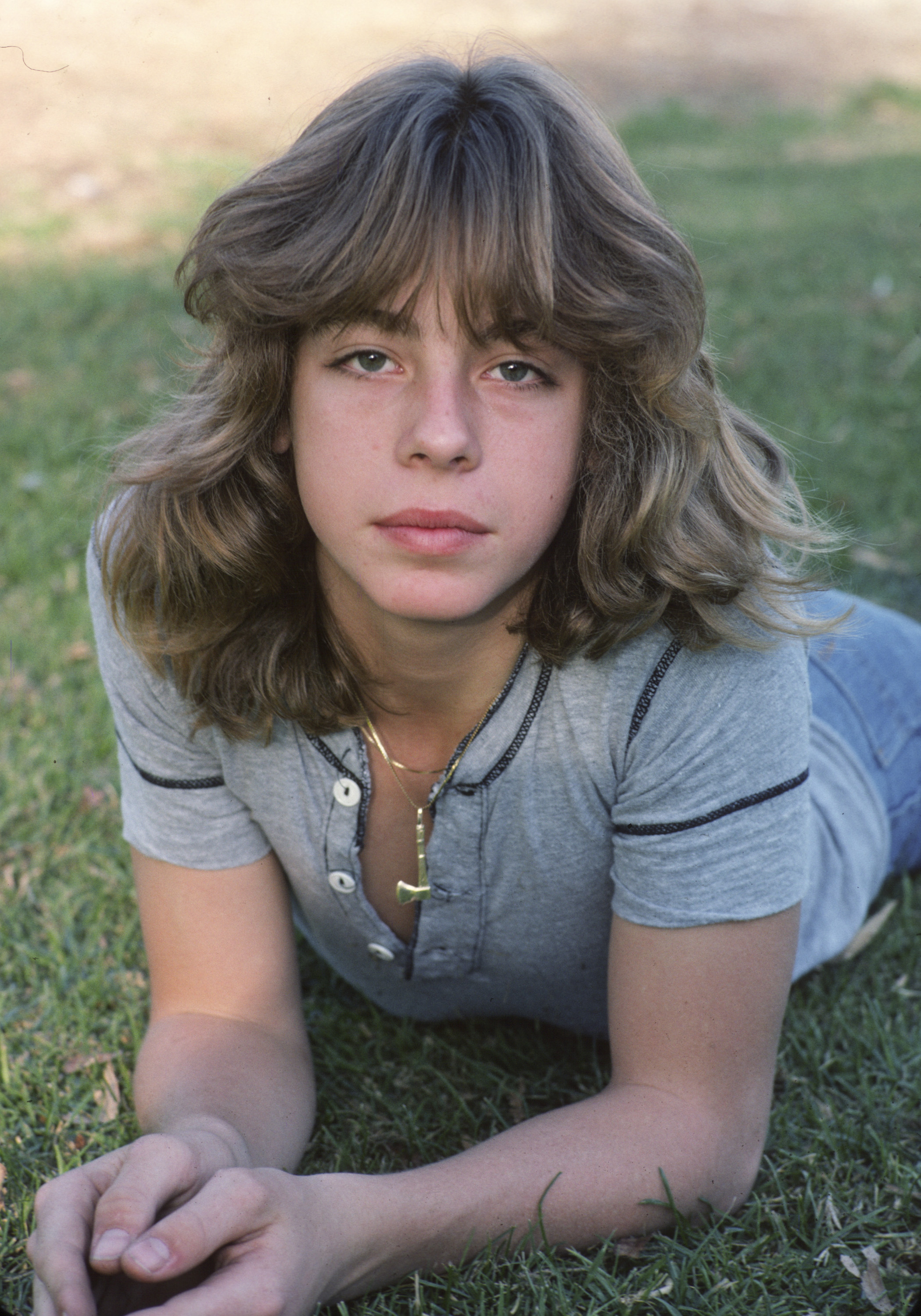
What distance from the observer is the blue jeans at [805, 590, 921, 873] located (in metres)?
3.00

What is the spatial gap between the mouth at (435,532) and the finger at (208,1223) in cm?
82

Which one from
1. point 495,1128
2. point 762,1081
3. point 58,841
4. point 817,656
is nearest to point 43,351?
point 58,841

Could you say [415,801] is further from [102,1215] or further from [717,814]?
[102,1215]

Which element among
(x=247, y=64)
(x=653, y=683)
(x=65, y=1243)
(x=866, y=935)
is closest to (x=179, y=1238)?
(x=65, y=1243)

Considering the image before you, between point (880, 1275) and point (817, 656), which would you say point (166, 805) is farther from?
point (817, 656)

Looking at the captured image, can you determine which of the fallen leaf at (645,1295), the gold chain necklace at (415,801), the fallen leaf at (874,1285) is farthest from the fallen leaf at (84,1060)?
the fallen leaf at (874,1285)

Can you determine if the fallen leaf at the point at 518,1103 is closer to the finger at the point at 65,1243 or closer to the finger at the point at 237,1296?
Answer: the finger at the point at 237,1296

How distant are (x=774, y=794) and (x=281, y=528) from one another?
847 mm

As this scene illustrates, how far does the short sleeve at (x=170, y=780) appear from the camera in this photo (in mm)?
2129

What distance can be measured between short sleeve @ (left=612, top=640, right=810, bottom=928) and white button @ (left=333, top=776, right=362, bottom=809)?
44 cm

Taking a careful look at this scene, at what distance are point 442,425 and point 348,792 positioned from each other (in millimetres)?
678

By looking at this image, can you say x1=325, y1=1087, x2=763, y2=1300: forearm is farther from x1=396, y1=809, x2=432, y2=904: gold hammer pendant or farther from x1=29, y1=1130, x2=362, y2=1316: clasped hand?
x1=396, y1=809, x2=432, y2=904: gold hammer pendant

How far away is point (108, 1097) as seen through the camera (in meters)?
2.30

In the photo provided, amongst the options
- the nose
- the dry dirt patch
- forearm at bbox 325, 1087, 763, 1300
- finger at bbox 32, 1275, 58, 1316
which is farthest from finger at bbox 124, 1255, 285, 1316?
the dry dirt patch
